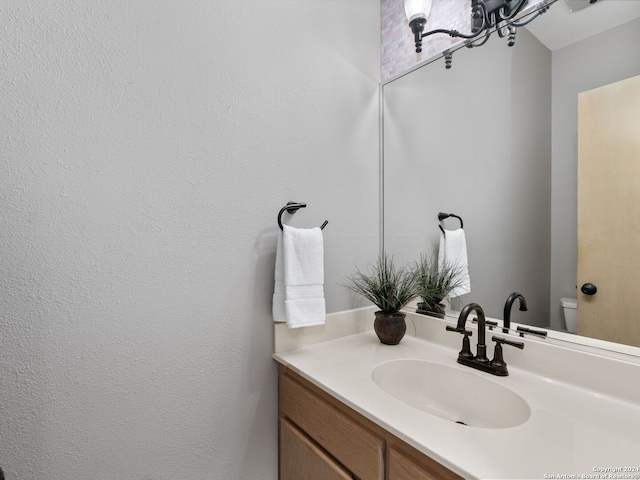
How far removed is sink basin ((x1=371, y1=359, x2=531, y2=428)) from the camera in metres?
0.90

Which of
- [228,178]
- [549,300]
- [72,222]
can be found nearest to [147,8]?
[228,178]

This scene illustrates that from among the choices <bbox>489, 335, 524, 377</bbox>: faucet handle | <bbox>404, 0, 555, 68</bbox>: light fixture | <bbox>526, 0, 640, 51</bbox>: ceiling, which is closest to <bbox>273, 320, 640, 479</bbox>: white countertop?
<bbox>489, 335, 524, 377</bbox>: faucet handle

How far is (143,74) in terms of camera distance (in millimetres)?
946

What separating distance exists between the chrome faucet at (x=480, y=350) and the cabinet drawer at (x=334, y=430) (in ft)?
1.41

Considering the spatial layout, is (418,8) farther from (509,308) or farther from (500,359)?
(500,359)

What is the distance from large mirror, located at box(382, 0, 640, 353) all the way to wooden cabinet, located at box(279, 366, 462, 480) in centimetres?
65

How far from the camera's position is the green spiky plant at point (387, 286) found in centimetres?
127

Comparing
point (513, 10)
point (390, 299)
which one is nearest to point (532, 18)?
point (513, 10)

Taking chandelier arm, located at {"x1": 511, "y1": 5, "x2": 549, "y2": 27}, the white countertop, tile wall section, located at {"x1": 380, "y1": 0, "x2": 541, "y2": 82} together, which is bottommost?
the white countertop

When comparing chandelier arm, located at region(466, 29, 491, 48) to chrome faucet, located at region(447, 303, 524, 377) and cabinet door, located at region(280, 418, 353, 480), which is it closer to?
chrome faucet, located at region(447, 303, 524, 377)

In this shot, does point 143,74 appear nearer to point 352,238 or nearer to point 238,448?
point 352,238

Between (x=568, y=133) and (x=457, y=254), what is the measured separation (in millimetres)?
544

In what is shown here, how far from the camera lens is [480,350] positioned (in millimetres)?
1050

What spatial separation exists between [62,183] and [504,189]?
1386mm
